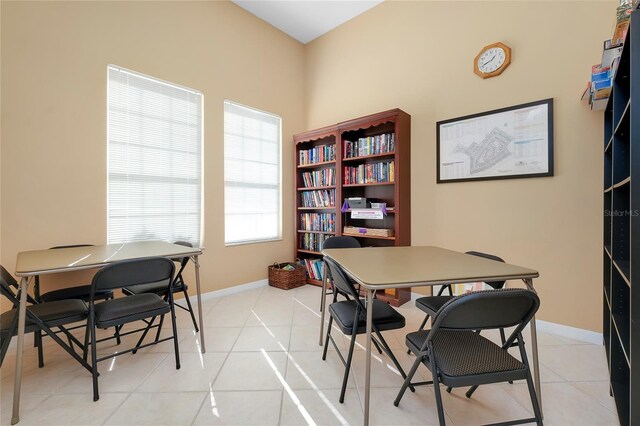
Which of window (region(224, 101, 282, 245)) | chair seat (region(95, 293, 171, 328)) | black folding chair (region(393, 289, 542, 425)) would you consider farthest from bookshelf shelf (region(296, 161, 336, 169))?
black folding chair (region(393, 289, 542, 425))

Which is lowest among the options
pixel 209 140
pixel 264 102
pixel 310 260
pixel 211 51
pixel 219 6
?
pixel 310 260

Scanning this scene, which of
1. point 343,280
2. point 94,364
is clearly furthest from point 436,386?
point 94,364

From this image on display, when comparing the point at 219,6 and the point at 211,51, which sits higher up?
the point at 219,6

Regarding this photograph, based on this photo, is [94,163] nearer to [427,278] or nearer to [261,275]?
[261,275]

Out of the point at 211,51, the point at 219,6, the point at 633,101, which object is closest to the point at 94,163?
the point at 211,51

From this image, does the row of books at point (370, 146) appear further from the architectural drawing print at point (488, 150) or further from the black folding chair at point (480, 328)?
the black folding chair at point (480, 328)

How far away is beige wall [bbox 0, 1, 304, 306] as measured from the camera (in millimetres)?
2291

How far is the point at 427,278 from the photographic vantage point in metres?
1.41

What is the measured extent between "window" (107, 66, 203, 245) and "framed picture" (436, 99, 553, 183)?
2998mm

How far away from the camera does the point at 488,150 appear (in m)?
2.89

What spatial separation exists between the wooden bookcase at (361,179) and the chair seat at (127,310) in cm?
237

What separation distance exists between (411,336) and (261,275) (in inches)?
115

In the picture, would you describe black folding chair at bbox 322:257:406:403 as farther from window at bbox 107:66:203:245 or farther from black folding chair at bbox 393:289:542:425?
window at bbox 107:66:203:245

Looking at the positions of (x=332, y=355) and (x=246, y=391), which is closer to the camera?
(x=246, y=391)
